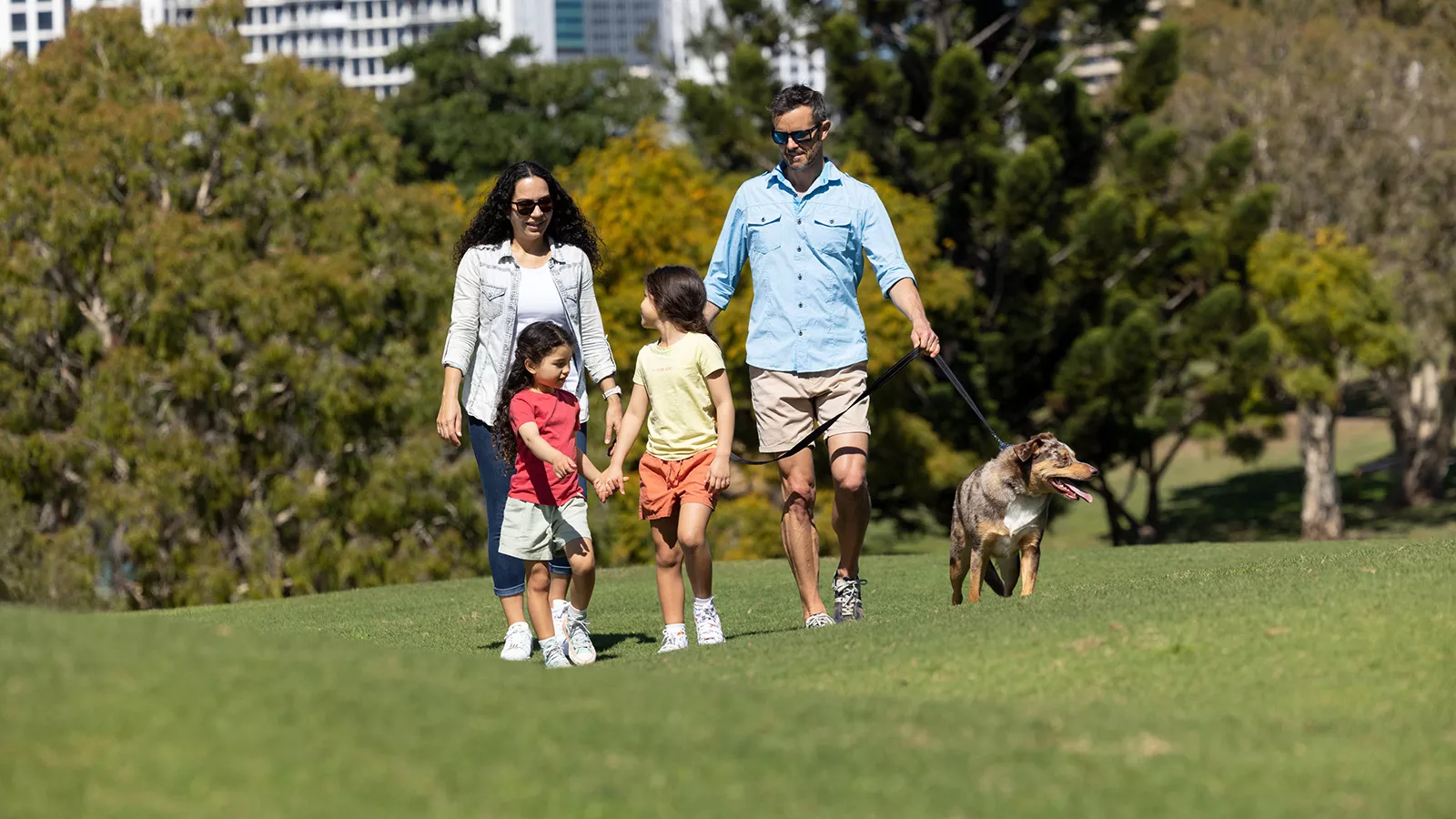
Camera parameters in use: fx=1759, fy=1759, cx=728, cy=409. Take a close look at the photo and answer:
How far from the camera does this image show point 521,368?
28.5ft

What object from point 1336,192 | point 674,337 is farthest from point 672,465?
point 1336,192

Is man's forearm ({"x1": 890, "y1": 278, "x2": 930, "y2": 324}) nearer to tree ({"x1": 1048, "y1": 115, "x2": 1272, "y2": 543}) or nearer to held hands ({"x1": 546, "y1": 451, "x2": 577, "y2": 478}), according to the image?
held hands ({"x1": 546, "y1": 451, "x2": 577, "y2": 478})

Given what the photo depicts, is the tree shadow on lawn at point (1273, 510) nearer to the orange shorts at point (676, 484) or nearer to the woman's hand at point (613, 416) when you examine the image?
the woman's hand at point (613, 416)

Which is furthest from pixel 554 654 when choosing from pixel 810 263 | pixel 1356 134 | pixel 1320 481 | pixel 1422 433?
pixel 1422 433

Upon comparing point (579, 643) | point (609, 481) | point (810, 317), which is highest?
point (810, 317)

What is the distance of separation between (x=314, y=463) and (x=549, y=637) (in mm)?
24773

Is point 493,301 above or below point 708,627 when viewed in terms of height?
above

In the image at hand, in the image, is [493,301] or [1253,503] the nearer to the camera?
[493,301]

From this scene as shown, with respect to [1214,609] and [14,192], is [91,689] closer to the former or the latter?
[1214,609]

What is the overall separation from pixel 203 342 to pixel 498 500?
76.6 ft

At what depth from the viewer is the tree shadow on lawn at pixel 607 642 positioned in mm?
9758

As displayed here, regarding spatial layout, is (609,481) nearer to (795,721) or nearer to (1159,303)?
(795,721)

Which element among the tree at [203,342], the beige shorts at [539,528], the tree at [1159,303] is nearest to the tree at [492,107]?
the tree at [1159,303]

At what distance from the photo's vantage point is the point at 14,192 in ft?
99.3
